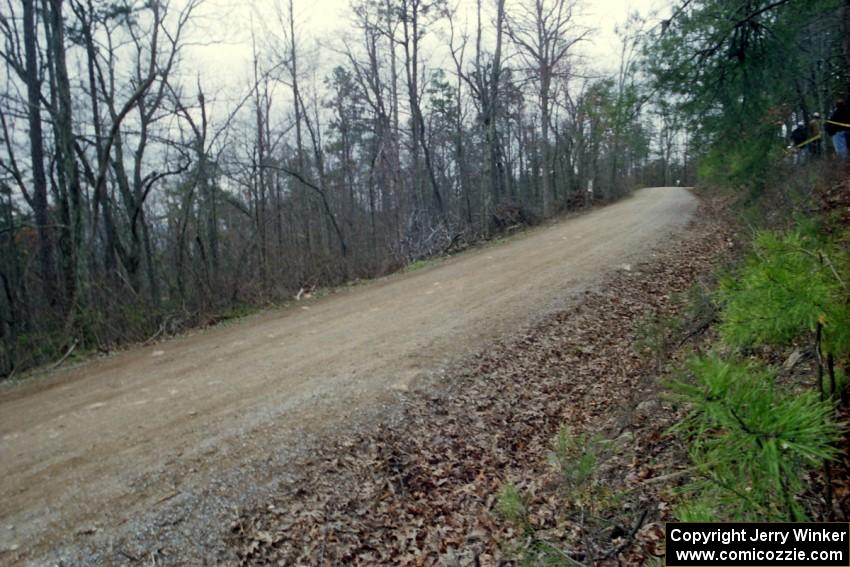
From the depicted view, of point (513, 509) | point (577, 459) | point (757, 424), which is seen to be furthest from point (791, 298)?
point (577, 459)

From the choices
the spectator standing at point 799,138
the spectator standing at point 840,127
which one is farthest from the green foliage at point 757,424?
the spectator standing at point 799,138

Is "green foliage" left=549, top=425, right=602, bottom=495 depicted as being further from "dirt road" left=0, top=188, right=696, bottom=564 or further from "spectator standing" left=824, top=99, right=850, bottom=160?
"spectator standing" left=824, top=99, right=850, bottom=160

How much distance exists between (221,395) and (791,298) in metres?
5.31

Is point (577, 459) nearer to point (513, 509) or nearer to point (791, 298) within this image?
point (513, 509)

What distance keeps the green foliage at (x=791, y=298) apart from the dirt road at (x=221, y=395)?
3.65 m

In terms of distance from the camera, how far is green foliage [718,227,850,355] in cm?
180

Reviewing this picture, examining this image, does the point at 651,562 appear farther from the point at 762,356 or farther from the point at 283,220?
the point at 283,220

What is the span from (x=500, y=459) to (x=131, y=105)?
10.7 m

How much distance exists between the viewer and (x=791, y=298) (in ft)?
6.01

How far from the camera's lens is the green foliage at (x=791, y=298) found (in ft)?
5.92

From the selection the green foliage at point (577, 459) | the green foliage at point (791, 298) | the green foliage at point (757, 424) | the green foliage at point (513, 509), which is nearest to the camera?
the green foliage at point (757, 424)

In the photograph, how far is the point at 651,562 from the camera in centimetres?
247

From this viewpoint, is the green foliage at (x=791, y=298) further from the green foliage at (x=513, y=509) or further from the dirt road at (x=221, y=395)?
the dirt road at (x=221, y=395)

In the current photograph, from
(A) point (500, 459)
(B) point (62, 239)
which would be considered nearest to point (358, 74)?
(B) point (62, 239)
